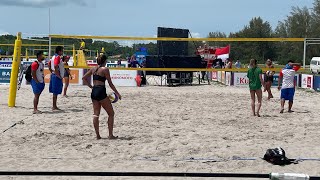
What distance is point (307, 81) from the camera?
65.8 ft

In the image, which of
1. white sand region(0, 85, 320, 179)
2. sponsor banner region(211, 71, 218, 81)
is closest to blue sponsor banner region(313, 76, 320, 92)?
white sand region(0, 85, 320, 179)

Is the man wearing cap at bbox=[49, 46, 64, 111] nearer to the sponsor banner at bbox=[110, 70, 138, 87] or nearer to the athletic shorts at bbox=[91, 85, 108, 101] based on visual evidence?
the athletic shorts at bbox=[91, 85, 108, 101]

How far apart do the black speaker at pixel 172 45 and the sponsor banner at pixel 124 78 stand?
7.48 ft

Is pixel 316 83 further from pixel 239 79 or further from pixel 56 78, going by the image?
pixel 56 78

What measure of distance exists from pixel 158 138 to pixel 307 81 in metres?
14.1

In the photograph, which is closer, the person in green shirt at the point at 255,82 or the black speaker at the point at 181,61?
the person in green shirt at the point at 255,82

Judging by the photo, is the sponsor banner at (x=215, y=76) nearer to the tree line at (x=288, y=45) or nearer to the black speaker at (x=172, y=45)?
the black speaker at (x=172, y=45)

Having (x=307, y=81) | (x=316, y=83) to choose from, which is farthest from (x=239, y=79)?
(x=316, y=83)

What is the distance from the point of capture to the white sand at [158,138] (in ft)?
18.6

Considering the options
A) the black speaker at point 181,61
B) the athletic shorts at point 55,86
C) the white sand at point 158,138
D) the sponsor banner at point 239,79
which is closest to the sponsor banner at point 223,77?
the sponsor banner at point 239,79

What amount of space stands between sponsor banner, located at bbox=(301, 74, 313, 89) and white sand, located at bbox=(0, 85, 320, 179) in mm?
8155

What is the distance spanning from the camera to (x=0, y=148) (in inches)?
261

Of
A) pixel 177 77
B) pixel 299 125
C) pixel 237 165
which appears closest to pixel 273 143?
pixel 237 165

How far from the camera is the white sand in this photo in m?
5.66
